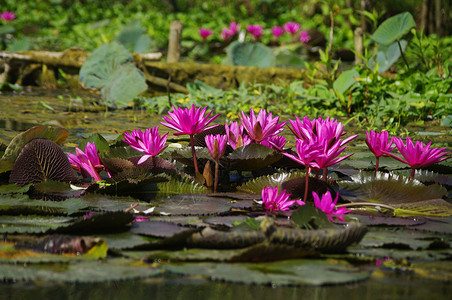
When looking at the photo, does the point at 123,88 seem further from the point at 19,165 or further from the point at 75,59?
the point at 19,165

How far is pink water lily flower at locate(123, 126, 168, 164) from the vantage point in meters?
1.96

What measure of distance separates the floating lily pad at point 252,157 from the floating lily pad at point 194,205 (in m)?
0.18

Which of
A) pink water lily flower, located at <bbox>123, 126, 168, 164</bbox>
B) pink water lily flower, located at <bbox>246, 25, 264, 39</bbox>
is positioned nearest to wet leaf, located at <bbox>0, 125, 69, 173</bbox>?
pink water lily flower, located at <bbox>123, 126, 168, 164</bbox>

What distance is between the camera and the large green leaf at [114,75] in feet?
17.0

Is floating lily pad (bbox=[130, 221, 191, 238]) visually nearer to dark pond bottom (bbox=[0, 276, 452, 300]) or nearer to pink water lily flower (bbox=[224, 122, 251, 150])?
dark pond bottom (bbox=[0, 276, 452, 300])

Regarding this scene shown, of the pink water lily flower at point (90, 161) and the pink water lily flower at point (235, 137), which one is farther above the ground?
the pink water lily flower at point (235, 137)

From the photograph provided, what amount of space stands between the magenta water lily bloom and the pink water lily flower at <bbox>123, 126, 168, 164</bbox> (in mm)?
310

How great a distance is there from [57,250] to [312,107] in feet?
12.0

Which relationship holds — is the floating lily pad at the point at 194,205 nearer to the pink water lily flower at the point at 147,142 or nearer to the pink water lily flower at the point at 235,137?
the pink water lily flower at the point at 147,142

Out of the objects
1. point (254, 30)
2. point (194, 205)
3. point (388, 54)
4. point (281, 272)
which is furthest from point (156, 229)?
point (254, 30)

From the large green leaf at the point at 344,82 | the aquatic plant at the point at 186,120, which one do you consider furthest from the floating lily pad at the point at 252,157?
the large green leaf at the point at 344,82

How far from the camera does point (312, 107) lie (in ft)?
15.8

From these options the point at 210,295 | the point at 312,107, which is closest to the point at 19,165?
the point at 210,295

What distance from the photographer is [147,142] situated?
1964 mm
